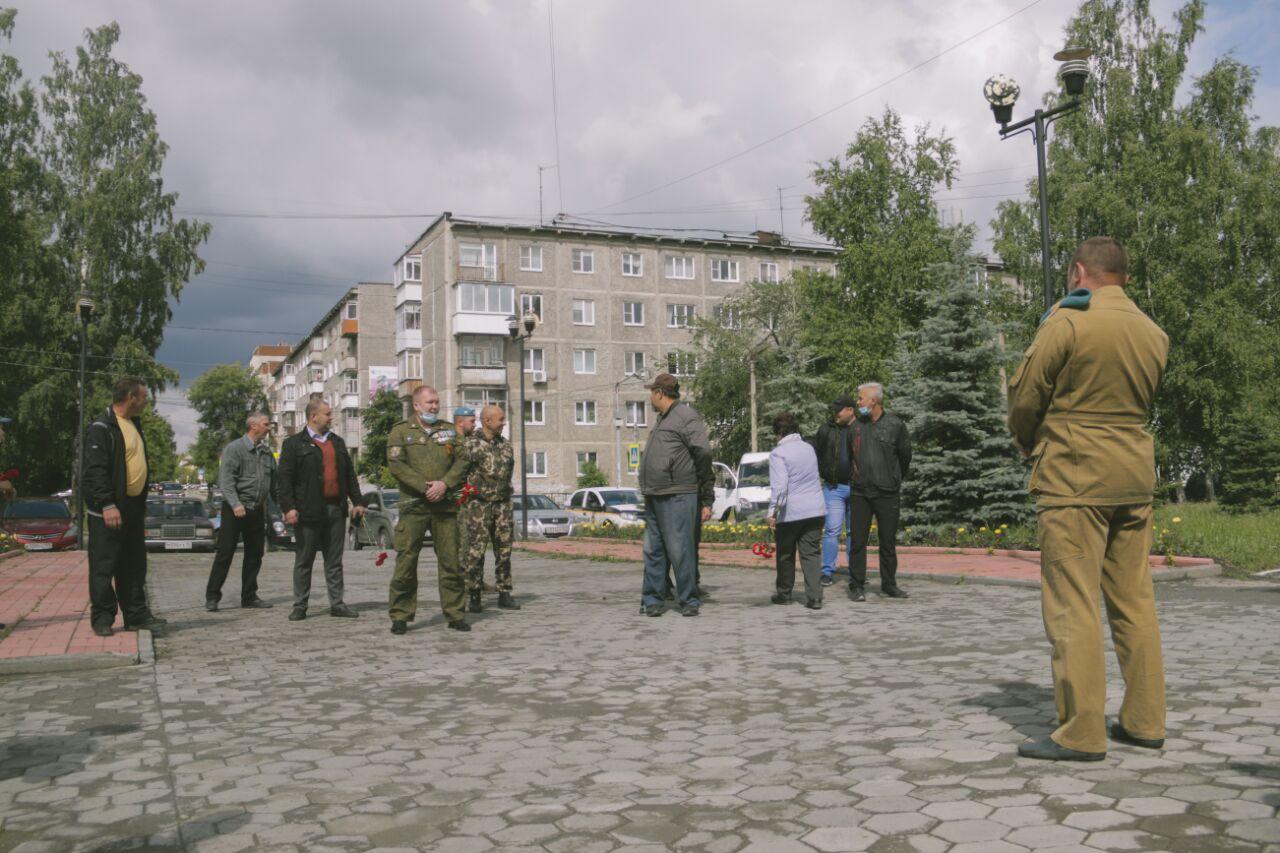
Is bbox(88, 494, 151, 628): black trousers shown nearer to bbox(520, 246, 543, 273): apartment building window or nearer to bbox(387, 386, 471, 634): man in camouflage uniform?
bbox(387, 386, 471, 634): man in camouflage uniform

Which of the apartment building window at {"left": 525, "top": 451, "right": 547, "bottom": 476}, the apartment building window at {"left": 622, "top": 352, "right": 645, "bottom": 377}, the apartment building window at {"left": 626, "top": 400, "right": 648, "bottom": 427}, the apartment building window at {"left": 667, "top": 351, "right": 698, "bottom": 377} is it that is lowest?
the apartment building window at {"left": 525, "top": 451, "right": 547, "bottom": 476}

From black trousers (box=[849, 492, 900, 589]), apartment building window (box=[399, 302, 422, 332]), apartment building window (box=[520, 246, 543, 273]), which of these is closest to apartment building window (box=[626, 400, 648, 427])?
apartment building window (box=[520, 246, 543, 273])

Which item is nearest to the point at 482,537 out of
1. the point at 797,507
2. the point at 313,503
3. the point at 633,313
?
the point at 313,503

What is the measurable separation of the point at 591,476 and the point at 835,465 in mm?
48263

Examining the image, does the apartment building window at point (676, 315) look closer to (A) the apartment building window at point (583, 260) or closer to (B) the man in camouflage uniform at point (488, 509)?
(A) the apartment building window at point (583, 260)

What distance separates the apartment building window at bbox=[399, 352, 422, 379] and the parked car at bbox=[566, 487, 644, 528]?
32.1 m

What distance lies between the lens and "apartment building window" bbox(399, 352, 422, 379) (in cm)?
6662

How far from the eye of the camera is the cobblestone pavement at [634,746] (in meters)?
3.62

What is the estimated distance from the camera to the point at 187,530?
26281mm

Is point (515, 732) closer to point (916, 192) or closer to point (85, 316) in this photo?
point (85, 316)

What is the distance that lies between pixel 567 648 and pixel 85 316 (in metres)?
23.1

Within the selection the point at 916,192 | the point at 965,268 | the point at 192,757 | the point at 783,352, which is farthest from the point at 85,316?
the point at 783,352

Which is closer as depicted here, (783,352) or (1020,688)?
(1020,688)

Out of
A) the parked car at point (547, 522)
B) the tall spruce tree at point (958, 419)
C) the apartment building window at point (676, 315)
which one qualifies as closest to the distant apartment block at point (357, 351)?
the apartment building window at point (676, 315)
